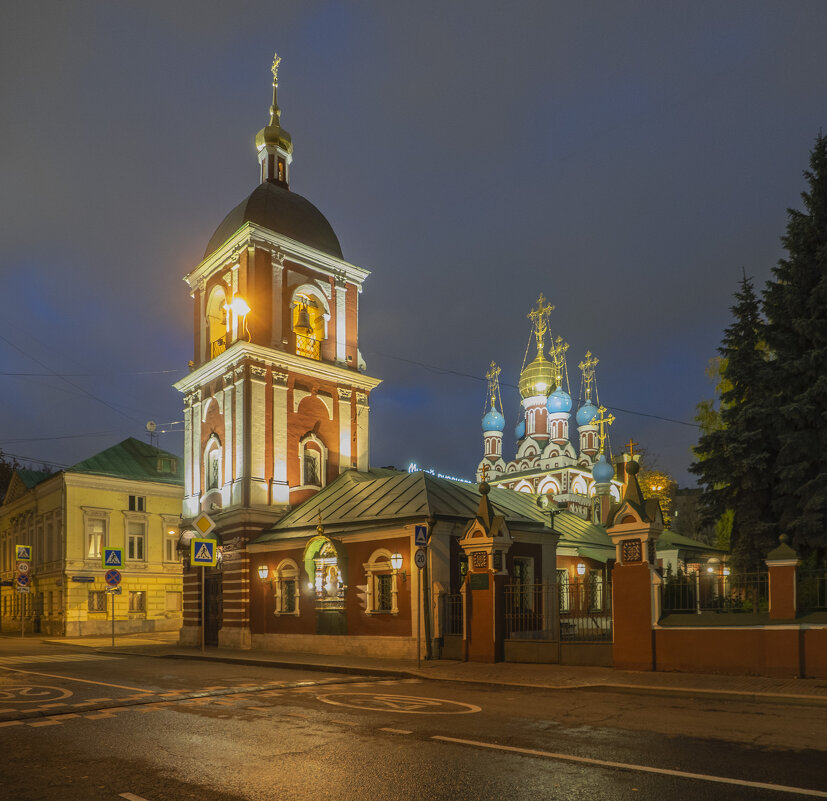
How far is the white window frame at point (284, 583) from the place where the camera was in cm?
2402

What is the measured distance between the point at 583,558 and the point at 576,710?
2208 centimetres

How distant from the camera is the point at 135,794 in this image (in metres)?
6.42

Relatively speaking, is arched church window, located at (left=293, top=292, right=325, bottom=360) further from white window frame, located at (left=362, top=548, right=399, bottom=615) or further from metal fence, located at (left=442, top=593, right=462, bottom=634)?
metal fence, located at (left=442, top=593, right=462, bottom=634)

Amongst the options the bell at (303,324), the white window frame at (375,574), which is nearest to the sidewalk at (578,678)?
the white window frame at (375,574)

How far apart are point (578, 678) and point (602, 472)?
39637 mm

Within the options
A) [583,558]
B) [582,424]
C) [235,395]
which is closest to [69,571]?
[235,395]

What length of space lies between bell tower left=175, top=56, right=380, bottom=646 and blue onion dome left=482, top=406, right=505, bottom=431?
128 feet

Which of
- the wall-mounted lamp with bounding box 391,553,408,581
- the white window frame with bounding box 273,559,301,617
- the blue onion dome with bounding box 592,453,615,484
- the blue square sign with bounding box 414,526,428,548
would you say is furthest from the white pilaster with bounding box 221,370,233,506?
the blue onion dome with bounding box 592,453,615,484

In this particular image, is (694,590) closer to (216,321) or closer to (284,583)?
(284,583)

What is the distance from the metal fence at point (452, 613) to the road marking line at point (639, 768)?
431 inches

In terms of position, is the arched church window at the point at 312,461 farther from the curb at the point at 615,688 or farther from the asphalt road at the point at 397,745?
the asphalt road at the point at 397,745

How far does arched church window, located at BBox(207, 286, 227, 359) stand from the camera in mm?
29984

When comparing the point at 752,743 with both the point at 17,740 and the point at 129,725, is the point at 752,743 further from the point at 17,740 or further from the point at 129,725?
the point at 17,740

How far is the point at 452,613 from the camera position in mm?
19625
